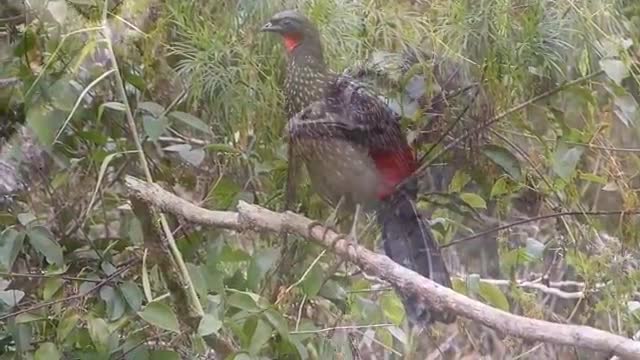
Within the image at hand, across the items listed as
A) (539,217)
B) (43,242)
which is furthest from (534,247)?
(43,242)

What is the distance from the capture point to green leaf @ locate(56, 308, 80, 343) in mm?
1249

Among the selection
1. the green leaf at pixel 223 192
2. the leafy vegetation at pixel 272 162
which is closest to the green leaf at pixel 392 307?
the leafy vegetation at pixel 272 162

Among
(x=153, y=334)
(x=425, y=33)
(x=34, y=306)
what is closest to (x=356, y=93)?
(x=425, y=33)

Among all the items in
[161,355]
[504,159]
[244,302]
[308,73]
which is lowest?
[161,355]

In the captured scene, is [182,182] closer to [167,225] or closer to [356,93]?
[167,225]

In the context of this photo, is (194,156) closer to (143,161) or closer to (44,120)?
(143,161)

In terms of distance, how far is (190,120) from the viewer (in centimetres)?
128

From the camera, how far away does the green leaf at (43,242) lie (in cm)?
128

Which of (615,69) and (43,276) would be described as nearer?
(615,69)

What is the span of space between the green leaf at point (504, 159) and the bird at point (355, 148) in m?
0.09

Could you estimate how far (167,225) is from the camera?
4.22ft

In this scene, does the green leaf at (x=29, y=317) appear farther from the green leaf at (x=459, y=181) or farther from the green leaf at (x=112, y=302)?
the green leaf at (x=459, y=181)

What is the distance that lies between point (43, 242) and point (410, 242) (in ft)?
1.36

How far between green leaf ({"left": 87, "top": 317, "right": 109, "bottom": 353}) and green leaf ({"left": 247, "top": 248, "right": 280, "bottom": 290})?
0.16 meters
